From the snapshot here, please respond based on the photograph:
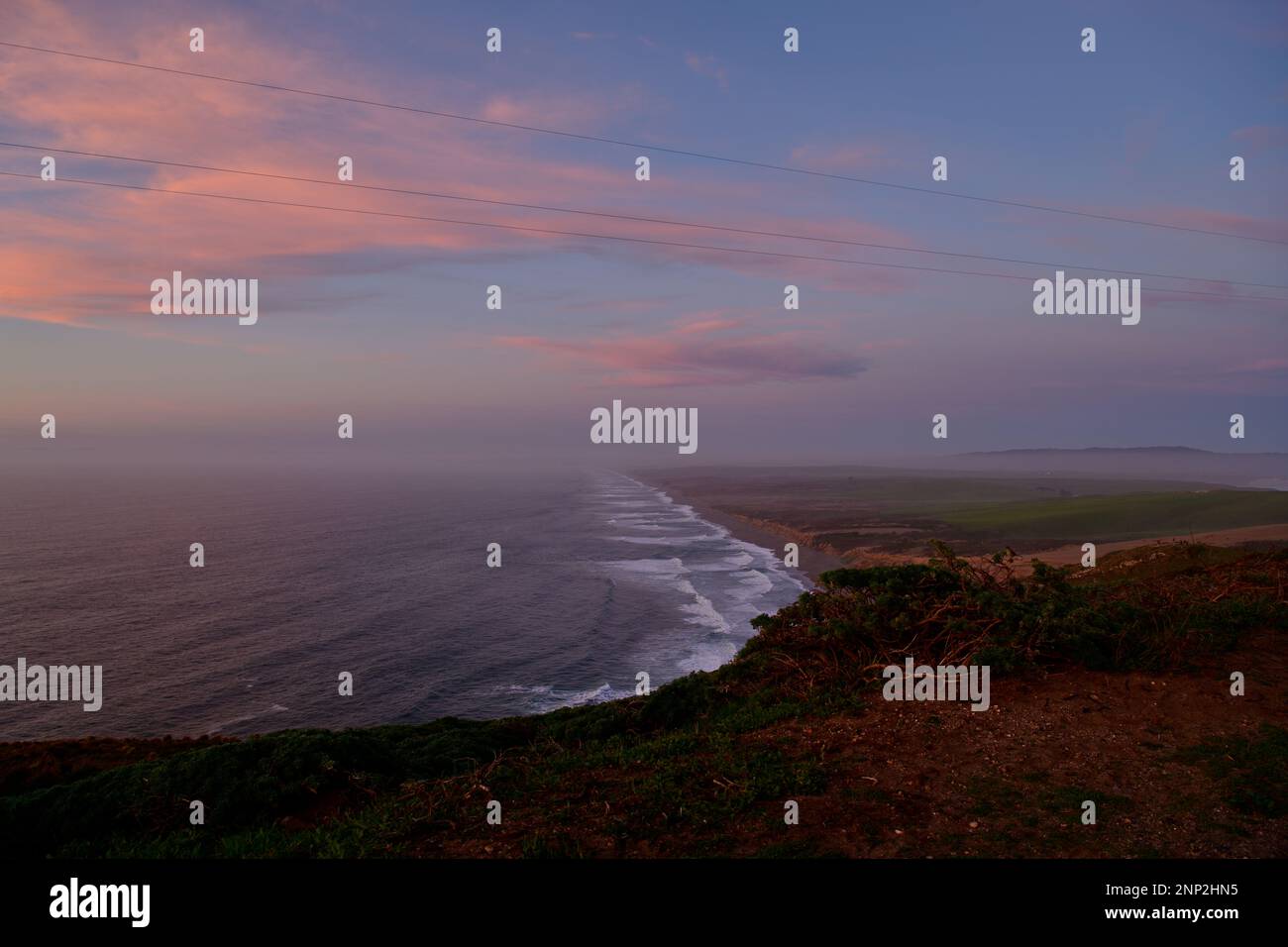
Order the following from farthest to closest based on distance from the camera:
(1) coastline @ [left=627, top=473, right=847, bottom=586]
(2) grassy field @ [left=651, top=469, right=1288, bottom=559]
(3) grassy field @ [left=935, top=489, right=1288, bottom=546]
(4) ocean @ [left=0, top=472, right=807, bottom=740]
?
1. (3) grassy field @ [left=935, top=489, right=1288, bottom=546]
2. (2) grassy field @ [left=651, top=469, right=1288, bottom=559]
3. (1) coastline @ [left=627, top=473, right=847, bottom=586]
4. (4) ocean @ [left=0, top=472, right=807, bottom=740]

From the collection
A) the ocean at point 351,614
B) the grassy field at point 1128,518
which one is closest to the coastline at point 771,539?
the ocean at point 351,614

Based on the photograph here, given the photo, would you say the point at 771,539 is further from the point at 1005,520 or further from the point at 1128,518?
the point at 1128,518

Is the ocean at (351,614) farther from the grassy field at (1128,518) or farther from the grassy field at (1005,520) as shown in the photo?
the grassy field at (1128,518)

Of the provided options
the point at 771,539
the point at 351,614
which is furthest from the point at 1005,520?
the point at 351,614

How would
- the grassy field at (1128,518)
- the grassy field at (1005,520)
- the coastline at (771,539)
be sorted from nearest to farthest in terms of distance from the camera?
the coastline at (771,539) < the grassy field at (1005,520) < the grassy field at (1128,518)

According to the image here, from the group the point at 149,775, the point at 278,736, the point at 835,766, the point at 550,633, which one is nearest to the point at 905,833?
the point at 835,766

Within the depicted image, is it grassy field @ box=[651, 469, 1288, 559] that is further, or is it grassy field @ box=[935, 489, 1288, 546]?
grassy field @ box=[935, 489, 1288, 546]

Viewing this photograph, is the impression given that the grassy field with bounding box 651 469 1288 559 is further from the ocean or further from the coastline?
the ocean

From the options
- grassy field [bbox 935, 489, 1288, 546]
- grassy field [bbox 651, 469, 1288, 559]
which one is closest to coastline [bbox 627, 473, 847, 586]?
grassy field [bbox 651, 469, 1288, 559]
